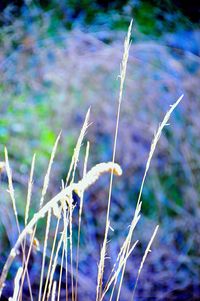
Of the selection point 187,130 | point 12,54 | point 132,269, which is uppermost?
point 12,54

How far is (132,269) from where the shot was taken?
2293mm

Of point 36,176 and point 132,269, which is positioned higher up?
point 36,176

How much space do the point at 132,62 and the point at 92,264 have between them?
821 millimetres

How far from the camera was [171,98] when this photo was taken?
2393 mm

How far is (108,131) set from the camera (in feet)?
7.59

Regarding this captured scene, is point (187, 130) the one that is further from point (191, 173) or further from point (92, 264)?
point (92, 264)

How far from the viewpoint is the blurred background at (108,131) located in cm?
227

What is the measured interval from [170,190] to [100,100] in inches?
18.1

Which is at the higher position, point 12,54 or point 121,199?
point 12,54

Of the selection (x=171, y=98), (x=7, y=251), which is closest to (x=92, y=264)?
(x=7, y=251)

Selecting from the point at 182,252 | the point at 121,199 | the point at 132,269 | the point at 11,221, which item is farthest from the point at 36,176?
the point at 182,252

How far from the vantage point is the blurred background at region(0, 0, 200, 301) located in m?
2.27

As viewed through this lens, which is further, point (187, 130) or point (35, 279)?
point (187, 130)

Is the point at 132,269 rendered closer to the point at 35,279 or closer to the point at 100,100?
the point at 35,279
